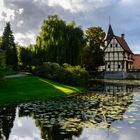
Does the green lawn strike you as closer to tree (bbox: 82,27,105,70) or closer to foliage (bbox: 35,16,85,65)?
foliage (bbox: 35,16,85,65)

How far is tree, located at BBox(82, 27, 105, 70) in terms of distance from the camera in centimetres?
6612

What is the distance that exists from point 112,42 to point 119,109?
163ft

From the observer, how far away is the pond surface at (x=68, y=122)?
13.6 m

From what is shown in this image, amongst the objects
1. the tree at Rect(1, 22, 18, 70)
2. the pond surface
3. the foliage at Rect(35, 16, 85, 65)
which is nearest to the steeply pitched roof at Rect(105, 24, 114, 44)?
the foliage at Rect(35, 16, 85, 65)

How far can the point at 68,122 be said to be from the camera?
16.0 m

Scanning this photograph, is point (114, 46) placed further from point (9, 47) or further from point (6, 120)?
point (6, 120)

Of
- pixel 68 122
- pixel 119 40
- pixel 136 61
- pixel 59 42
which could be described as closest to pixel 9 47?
pixel 59 42

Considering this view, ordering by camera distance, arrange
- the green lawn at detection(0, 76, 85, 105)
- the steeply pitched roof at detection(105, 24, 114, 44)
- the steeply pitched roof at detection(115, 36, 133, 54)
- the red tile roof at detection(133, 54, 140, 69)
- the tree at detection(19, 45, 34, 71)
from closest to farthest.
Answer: the green lawn at detection(0, 76, 85, 105) → the tree at detection(19, 45, 34, 71) → the steeply pitched roof at detection(115, 36, 133, 54) → the steeply pitched roof at detection(105, 24, 114, 44) → the red tile roof at detection(133, 54, 140, 69)

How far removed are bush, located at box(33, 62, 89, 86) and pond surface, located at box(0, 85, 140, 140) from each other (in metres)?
15.5

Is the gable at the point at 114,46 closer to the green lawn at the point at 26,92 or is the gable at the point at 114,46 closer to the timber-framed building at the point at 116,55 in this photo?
the timber-framed building at the point at 116,55

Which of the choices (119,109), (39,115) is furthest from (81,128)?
(119,109)

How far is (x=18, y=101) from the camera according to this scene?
23641 mm

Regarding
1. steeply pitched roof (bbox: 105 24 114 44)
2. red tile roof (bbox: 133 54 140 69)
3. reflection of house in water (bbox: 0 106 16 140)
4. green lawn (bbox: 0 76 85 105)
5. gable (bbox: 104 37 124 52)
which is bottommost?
reflection of house in water (bbox: 0 106 16 140)

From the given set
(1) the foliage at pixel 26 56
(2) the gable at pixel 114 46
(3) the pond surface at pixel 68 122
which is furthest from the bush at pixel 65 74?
(2) the gable at pixel 114 46
